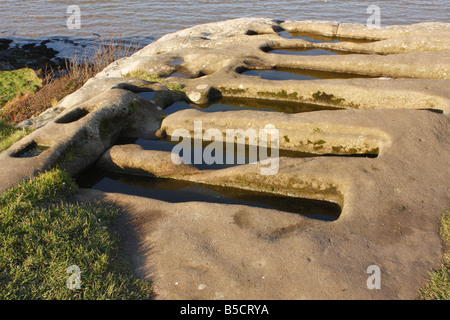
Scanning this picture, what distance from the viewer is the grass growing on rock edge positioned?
5.50 meters

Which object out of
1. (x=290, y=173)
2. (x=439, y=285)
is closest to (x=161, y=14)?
(x=290, y=173)

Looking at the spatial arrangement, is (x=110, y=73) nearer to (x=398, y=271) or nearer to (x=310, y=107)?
(x=310, y=107)

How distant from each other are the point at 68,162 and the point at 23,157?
1.10 m

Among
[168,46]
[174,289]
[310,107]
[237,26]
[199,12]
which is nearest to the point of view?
[174,289]

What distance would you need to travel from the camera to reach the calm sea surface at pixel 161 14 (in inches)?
1202

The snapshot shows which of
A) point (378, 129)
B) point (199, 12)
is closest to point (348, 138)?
point (378, 129)

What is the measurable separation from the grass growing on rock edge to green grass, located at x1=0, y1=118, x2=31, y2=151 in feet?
9.54

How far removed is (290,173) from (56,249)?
4877mm

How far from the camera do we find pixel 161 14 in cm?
3462

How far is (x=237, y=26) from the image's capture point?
827 inches
